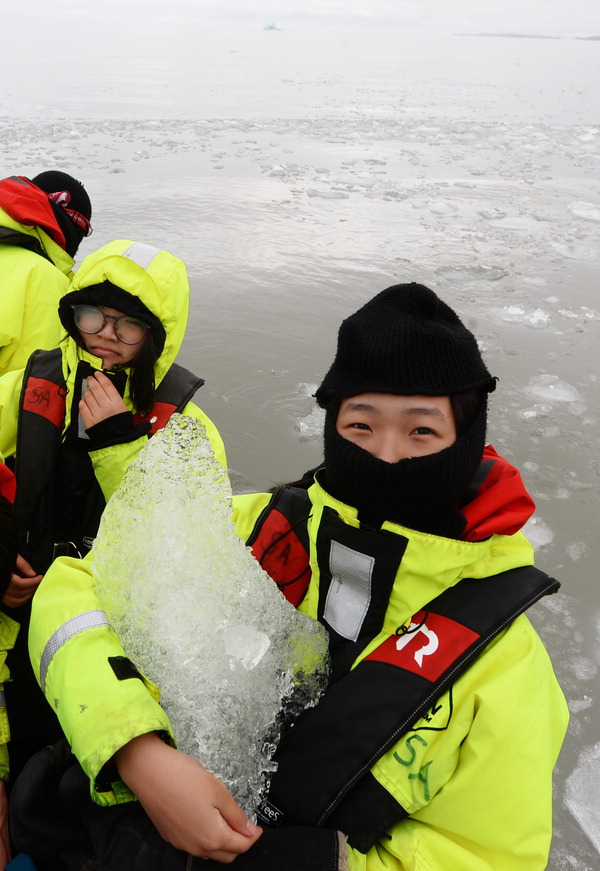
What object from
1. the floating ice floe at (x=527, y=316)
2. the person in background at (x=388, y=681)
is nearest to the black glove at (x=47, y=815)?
the person in background at (x=388, y=681)

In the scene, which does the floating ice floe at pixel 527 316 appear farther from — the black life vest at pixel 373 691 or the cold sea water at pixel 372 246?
the black life vest at pixel 373 691

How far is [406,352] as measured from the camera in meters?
1.27

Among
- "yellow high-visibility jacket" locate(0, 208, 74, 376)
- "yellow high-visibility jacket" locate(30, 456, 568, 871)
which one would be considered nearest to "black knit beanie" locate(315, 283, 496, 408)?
"yellow high-visibility jacket" locate(30, 456, 568, 871)

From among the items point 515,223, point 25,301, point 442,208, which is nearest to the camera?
point 25,301

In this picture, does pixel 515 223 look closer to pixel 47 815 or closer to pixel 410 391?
pixel 410 391

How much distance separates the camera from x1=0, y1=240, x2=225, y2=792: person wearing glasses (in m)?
2.05

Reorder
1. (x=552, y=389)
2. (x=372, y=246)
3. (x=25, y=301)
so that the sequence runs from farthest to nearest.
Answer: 1. (x=372, y=246)
2. (x=552, y=389)
3. (x=25, y=301)

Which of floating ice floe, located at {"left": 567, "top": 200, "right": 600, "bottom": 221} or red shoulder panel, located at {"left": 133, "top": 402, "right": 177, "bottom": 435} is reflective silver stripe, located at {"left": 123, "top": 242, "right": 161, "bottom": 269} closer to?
red shoulder panel, located at {"left": 133, "top": 402, "right": 177, "bottom": 435}

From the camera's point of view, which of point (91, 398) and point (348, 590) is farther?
point (91, 398)

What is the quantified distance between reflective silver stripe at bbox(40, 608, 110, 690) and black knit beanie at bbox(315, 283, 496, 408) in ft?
2.19

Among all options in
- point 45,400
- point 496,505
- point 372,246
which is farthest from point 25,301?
point 372,246

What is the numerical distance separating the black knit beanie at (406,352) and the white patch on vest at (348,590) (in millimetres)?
344

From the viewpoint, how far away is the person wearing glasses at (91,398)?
2.05 metres

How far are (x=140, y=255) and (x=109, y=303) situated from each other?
21cm
